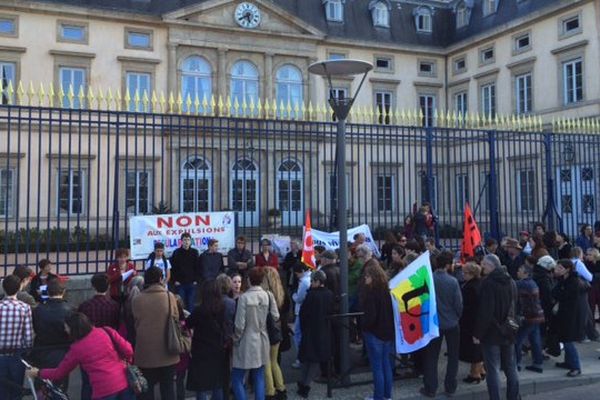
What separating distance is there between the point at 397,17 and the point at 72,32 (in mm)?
17101

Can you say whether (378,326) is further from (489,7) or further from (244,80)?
(489,7)

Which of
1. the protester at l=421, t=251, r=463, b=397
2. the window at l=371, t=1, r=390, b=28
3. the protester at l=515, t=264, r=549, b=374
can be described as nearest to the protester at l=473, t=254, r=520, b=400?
the protester at l=421, t=251, r=463, b=397

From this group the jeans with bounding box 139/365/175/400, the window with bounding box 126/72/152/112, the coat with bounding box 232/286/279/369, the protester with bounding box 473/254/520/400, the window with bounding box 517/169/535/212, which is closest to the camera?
the jeans with bounding box 139/365/175/400

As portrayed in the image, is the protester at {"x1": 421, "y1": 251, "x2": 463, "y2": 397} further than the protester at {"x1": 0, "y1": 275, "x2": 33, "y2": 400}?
Yes

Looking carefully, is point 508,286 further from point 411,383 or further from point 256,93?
point 256,93

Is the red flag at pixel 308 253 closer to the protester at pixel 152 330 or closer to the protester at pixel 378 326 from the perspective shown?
the protester at pixel 378 326

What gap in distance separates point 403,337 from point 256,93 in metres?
21.5

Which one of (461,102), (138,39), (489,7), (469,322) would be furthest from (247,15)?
(469,322)

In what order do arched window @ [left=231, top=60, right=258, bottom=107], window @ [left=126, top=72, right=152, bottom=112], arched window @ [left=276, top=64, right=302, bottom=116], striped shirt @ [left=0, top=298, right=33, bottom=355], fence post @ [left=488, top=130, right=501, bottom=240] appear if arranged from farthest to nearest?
arched window @ [left=276, top=64, right=302, bottom=116]
arched window @ [left=231, top=60, right=258, bottom=107]
window @ [left=126, top=72, right=152, bottom=112]
fence post @ [left=488, top=130, right=501, bottom=240]
striped shirt @ [left=0, top=298, right=33, bottom=355]

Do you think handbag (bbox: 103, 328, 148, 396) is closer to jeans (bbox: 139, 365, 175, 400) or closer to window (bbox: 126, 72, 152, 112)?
jeans (bbox: 139, 365, 175, 400)

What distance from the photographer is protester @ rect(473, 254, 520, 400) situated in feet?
19.4

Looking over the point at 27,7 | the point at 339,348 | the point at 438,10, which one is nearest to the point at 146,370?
→ the point at 339,348

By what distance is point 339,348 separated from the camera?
686 cm

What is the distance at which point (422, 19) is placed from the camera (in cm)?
3180
